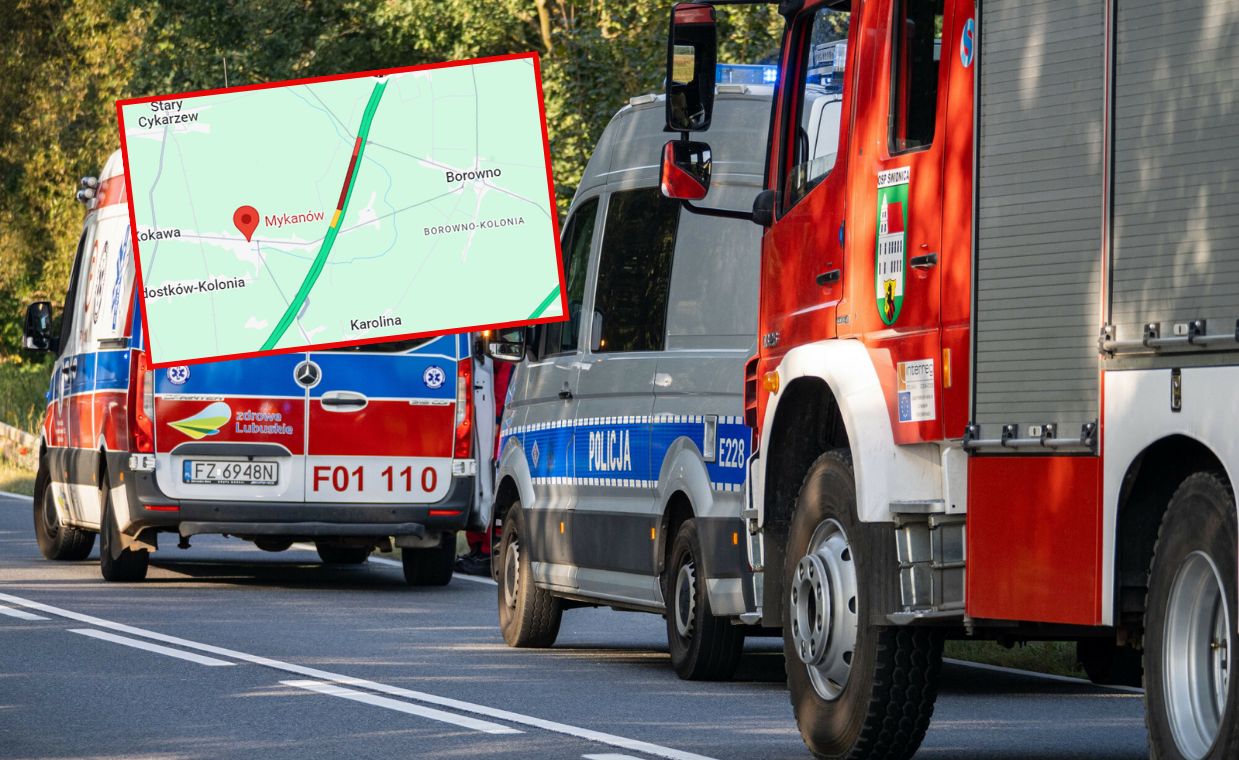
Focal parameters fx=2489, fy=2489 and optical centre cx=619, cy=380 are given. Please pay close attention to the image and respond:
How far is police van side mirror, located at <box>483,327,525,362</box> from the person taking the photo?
1351 cm

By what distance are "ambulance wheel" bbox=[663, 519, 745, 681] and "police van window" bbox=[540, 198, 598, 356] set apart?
1693 mm

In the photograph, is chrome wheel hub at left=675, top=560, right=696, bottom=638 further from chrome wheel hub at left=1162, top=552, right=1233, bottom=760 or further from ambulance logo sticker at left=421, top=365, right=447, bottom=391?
ambulance logo sticker at left=421, top=365, right=447, bottom=391

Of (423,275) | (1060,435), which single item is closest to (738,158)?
(1060,435)

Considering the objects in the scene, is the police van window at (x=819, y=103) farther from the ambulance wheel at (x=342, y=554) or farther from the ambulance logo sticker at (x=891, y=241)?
the ambulance wheel at (x=342, y=554)

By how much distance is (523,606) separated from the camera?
1309 centimetres

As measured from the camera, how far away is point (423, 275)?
17438 millimetres

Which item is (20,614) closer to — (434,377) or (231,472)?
(231,472)

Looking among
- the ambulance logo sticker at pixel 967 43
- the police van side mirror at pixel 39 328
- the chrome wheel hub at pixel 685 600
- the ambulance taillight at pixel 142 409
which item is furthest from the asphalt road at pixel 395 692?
the police van side mirror at pixel 39 328

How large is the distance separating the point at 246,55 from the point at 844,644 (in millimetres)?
25308

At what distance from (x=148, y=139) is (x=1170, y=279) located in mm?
11495

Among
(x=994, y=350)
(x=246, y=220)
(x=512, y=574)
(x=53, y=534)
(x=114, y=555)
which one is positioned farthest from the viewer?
(x=53, y=534)

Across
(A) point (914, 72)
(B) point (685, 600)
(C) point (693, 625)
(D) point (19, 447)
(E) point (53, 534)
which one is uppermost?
(A) point (914, 72)

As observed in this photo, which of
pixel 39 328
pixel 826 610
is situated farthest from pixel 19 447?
pixel 826 610

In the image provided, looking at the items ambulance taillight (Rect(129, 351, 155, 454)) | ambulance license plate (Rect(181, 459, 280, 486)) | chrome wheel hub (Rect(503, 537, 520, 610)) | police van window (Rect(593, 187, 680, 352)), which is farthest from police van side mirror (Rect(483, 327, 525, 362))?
ambulance taillight (Rect(129, 351, 155, 454))
